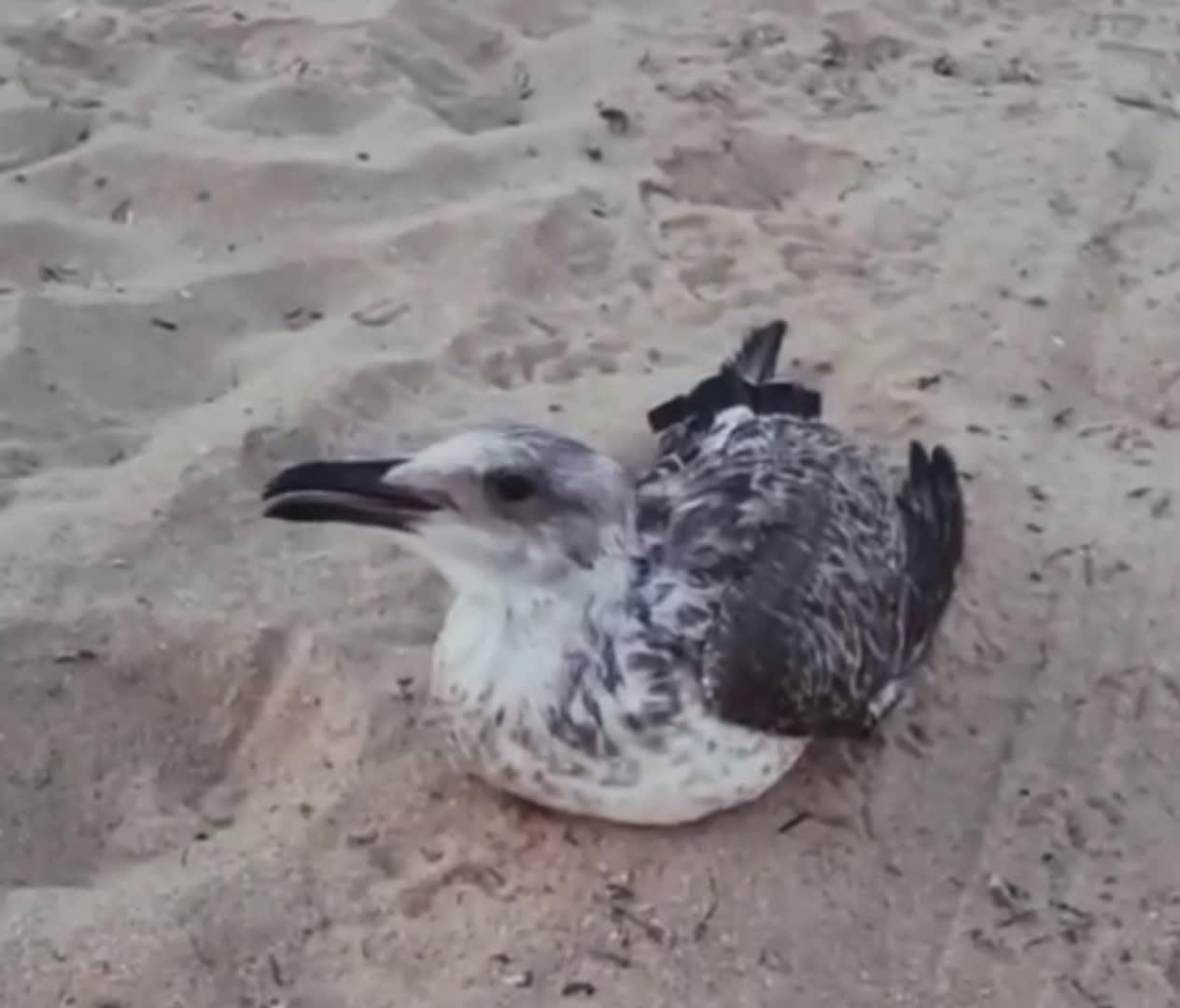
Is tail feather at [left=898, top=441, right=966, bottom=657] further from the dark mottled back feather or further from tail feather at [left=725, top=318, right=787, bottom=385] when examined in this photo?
tail feather at [left=725, top=318, right=787, bottom=385]

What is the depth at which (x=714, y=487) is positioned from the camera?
384 cm

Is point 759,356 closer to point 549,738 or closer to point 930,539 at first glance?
point 930,539

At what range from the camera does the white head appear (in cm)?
332

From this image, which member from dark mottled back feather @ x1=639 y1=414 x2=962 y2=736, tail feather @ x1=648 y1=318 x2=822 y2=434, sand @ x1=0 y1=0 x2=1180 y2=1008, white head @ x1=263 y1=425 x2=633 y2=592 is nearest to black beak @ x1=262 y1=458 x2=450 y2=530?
white head @ x1=263 y1=425 x2=633 y2=592

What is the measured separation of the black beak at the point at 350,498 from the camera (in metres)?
3.30

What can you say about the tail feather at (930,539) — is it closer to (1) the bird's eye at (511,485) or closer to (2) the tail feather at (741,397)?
(2) the tail feather at (741,397)

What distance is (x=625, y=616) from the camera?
11.5 ft

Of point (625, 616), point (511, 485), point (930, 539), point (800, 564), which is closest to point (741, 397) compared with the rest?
point (930, 539)

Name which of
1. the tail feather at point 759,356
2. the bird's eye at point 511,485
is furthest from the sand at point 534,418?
the bird's eye at point 511,485

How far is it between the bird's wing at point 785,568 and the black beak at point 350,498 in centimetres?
43

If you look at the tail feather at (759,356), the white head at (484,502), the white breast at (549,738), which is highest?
the white head at (484,502)

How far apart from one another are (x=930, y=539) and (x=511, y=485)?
983 mm

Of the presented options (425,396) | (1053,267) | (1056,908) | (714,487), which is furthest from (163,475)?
(1053,267)

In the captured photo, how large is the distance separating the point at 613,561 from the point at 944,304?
1.73 m
